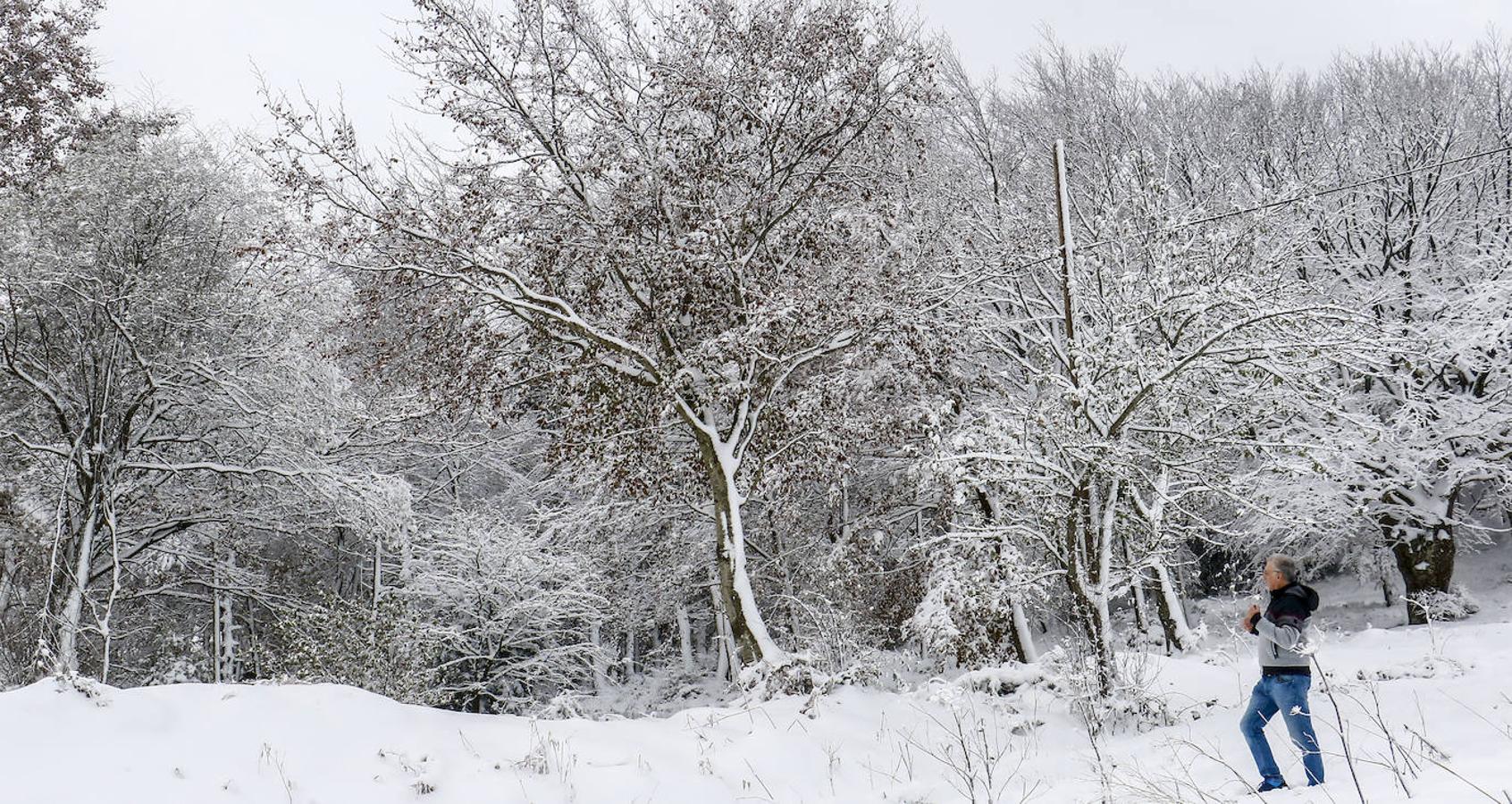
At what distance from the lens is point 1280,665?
4.86 meters

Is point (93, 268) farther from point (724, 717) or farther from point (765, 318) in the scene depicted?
point (724, 717)

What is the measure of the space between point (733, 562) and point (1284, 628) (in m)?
5.69

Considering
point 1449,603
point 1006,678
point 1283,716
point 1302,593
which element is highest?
point 1302,593

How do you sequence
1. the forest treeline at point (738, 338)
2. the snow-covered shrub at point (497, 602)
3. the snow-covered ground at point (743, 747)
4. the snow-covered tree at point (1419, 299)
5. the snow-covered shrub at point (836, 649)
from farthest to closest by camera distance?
the snow-covered shrub at point (497, 602) < the snow-covered tree at point (1419, 299) < the snow-covered shrub at point (836, 649) < the forest treeline at point (738, 338) < the snow-covered ground at point (743, 747)

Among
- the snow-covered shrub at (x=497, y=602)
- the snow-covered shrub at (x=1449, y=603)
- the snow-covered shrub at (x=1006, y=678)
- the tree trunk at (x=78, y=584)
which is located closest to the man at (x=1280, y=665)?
the snow-covered shrub at (x=1006, y=678)

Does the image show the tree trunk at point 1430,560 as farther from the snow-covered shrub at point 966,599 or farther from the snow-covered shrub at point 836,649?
the snow-covered shrub at point 836,649

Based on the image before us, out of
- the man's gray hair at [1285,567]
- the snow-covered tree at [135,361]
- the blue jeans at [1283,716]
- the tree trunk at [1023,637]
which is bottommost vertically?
the tree trunk at [1023,637]

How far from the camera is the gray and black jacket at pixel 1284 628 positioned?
4805 mm

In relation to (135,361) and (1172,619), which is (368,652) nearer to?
(135,361)

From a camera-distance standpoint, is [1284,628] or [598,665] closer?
[1284,628]

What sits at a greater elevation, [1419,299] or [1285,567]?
[1419,299]

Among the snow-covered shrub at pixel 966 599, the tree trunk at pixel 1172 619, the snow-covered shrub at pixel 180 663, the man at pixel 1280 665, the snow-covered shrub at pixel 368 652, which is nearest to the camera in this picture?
the man at pixel 1280 665

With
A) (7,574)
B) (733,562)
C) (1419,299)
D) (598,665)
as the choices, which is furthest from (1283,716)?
(7,574)

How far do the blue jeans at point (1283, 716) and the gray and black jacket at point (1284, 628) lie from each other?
7 centimetres
